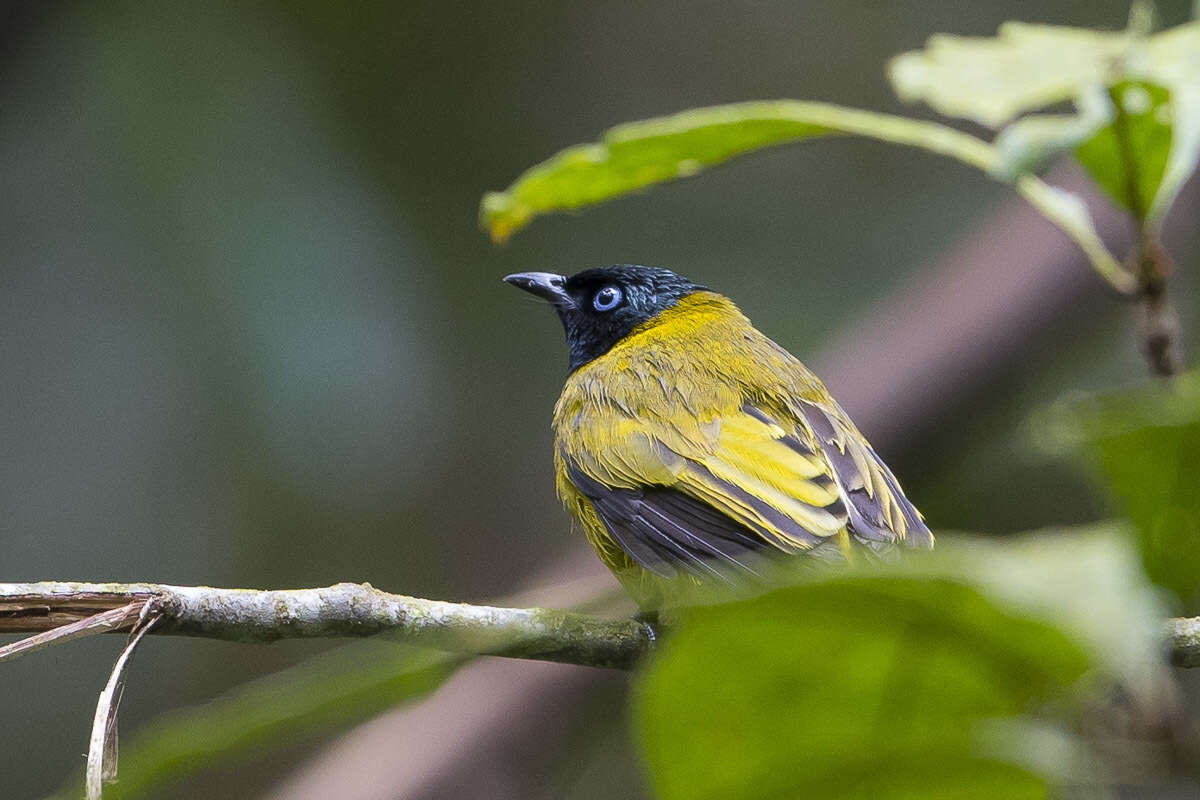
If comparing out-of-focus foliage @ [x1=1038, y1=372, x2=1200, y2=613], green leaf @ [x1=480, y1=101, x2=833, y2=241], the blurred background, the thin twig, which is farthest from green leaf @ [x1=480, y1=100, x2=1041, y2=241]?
the blurred background

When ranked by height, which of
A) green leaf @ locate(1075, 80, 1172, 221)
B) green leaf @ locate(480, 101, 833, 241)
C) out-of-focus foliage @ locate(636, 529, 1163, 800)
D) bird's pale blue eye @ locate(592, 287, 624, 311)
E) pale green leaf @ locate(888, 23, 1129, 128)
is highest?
green leaf @ locate(480, 101, 833, 241)

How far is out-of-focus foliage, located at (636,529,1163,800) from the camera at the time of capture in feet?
2.32

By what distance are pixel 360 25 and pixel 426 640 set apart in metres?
5.00

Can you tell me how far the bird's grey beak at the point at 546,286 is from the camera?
13.6 ft

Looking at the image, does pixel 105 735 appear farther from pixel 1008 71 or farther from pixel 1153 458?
pixel 1008 71

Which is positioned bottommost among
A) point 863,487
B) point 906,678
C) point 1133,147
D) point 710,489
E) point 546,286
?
point 863,487

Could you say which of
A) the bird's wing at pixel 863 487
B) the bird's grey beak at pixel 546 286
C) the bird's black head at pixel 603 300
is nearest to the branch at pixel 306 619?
the bird's wing at pixel 863 487

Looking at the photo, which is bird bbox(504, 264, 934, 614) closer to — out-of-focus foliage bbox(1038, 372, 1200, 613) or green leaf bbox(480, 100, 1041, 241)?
green leaf bbox(480, 100, 1041, 241)

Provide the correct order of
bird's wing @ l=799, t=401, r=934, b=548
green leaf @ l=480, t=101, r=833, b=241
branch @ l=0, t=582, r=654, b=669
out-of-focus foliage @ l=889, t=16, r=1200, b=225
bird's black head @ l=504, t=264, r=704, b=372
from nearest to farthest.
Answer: branch @ l=0, t=582, r=654, b=669
out-of-focus foliage @ l=889, t=16, r=1200, b=225
green leaf @ l=480, t=101, r=833, b=241
bird's wing @ l=799, t=401, r=934, b=548
bird's black head @ l=504, t=264, r=704, b=372

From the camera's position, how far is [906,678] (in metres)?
0.83

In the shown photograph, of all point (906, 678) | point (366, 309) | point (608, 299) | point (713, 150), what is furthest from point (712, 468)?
point (366, 309)

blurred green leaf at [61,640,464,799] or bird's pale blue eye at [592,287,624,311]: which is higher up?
bird's pale blue eye at [592,287,624,311]

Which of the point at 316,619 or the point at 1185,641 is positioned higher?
the point at 316,619

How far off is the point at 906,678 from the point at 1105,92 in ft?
4.08
